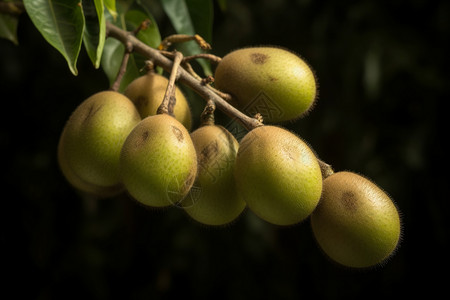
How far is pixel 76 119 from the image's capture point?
2.81ft

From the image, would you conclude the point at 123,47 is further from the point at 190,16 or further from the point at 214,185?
the point at 214,185

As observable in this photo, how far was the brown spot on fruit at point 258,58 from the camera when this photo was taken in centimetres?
88

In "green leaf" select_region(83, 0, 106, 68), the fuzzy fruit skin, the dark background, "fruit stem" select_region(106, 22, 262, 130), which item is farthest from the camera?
the dark background

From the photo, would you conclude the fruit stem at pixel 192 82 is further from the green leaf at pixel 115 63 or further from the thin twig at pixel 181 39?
the green leaf at pixel 115 63

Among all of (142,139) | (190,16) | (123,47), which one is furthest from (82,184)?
(190,16)

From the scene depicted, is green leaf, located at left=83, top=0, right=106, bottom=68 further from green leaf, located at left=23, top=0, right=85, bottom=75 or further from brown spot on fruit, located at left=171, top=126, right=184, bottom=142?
brown spot on fruit, located at left=171, top=126, right=184, bottom=142

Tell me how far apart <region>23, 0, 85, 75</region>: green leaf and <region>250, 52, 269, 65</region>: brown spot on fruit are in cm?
31

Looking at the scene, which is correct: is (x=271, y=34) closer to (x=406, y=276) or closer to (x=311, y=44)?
(x=311, y=44)

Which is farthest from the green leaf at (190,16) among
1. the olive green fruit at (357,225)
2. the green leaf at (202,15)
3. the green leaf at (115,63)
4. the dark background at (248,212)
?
the dark background at (248,212)

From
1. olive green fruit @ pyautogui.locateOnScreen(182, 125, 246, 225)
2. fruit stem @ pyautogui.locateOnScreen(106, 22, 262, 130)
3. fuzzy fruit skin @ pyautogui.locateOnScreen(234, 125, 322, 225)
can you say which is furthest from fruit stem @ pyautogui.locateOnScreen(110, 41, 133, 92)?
fuzzy fruit skin @ pyautogui.locateOnScreen(234, 125, 322, 225)

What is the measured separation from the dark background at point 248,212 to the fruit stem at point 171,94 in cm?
135

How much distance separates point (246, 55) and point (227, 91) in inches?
3.0

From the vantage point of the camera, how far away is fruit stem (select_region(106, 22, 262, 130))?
0.79m

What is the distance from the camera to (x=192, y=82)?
2.81ft
